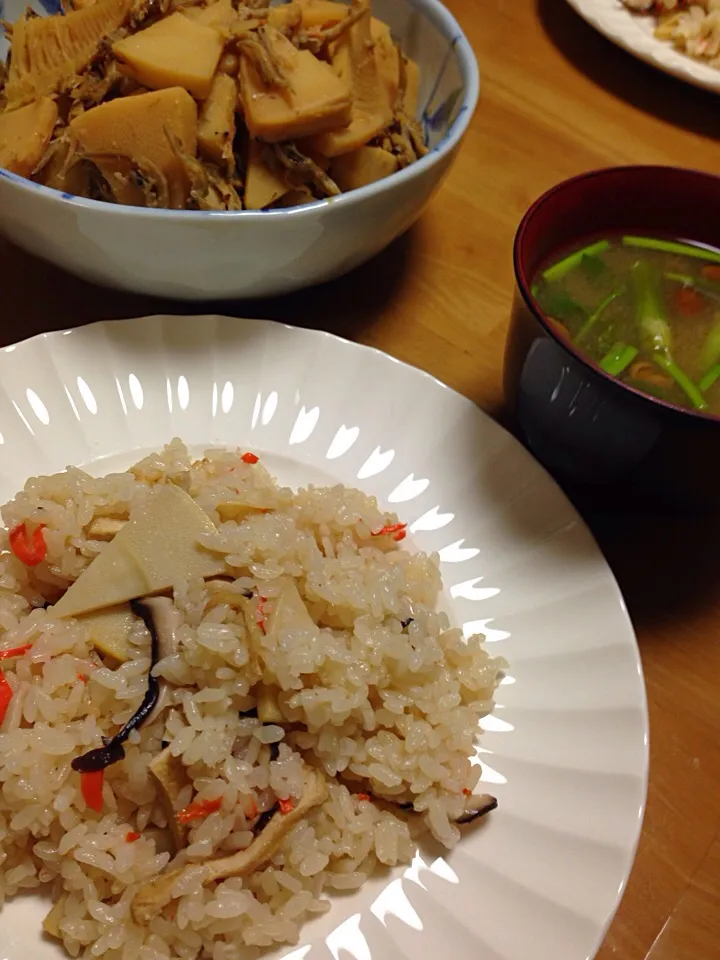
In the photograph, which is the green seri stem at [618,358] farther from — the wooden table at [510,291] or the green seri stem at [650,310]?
the wooden table at [510,291]

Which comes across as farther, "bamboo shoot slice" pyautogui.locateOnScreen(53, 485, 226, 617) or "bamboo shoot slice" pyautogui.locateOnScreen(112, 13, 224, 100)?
"bamboo shoot slice" pyautogui.locateOnScreen(112, 13, 224, 100)

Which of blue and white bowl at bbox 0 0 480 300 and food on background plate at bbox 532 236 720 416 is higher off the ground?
blue and white bowl at bbox 0 0 480 300

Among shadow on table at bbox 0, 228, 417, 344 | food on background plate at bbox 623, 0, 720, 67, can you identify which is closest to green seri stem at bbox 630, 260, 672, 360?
shadow on table at bbox 0, 228, 417, 344

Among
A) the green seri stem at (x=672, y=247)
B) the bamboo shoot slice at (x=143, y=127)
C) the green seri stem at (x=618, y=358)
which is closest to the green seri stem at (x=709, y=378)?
the green seri stem at (x=618, y=358)

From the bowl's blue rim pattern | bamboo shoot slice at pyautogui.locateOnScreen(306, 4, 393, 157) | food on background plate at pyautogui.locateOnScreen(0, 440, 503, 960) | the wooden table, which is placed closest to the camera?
food on background plate at pyautogui.locateOnScreen(0, 440, 503, 960)

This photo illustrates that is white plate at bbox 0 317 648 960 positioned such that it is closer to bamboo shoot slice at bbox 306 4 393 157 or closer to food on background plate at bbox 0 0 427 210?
food on background plate at bbox 0 0 427 210

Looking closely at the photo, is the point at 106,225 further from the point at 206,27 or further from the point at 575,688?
the point at 575,688

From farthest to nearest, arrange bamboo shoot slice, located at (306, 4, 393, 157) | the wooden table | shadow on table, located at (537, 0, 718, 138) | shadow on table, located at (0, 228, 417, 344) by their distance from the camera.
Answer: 1. shadow on table, located at (537, 0, 718, 138)
2. shadow on table, located at (0, 228, 417, 344)
3. bamboo shoot slice, located at (306, 4, 393, 157)
4. the wooden table
